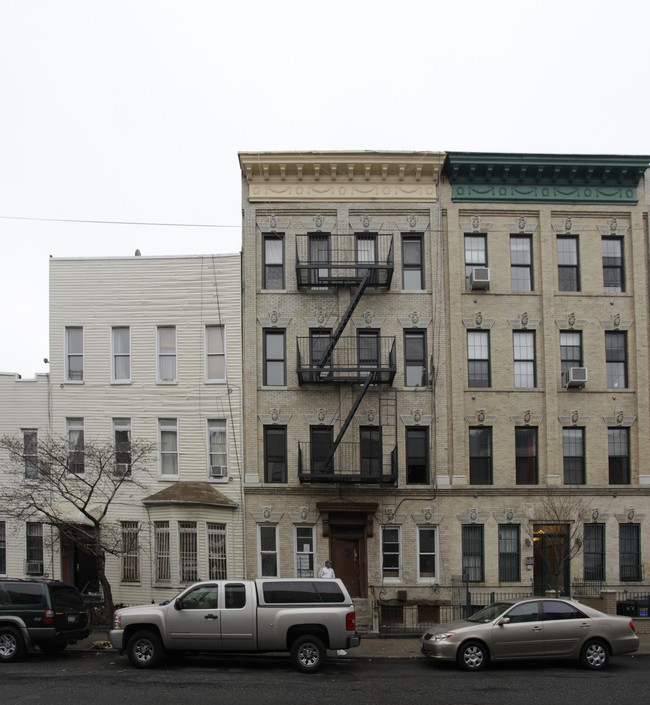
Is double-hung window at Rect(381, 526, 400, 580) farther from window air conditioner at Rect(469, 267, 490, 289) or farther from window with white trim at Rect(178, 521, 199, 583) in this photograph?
window air conditioner at Rect(469, 267, 490, 289)

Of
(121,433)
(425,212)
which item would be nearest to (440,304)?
(425,212)

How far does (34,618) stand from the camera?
1698 centimetres

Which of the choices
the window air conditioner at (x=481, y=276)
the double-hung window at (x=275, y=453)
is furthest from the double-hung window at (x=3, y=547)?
the window air conditioner at (x=481, y=276)

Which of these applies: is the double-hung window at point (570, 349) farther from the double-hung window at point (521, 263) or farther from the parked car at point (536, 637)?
the parked car at point (536, 637)

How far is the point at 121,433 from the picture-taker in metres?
24.8

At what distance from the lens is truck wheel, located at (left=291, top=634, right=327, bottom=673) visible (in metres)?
15.8

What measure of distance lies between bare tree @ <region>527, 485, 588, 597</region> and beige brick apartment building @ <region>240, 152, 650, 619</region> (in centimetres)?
6

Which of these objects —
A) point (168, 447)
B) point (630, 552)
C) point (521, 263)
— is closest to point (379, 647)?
point (168, 447)

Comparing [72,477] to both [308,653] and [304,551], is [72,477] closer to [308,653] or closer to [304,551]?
[304,551]

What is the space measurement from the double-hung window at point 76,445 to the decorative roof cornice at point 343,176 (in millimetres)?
9170

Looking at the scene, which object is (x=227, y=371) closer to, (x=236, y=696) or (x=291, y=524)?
(x=291, y=524)

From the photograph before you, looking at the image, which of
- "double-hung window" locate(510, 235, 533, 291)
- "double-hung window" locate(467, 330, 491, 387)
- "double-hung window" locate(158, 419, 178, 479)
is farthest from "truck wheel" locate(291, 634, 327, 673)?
"double-hung window" locate(510, 235, 533, 291)

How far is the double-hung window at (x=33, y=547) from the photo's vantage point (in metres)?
24.4

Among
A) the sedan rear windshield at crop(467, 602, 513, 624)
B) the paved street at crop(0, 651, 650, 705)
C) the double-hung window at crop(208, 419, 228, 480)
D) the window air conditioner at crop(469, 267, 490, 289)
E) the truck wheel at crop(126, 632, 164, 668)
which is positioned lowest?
the paved street at crop(0, 651, 650, 705)
